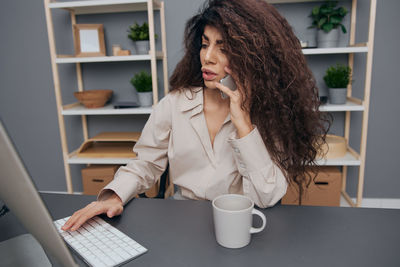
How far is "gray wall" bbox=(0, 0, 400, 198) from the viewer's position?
2.23 metres

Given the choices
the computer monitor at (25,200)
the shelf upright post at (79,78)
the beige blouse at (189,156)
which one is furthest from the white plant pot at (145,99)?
the computer monitor at (25,200)

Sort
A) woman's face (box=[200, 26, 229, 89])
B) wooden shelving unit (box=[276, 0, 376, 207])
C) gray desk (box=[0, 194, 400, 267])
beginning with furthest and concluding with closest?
wooden shelving unit (box=[276, 0, 376, 207]) < woman's face (box=[200, 26, 229, 89]) < gray desk (box=[0, 194, 400, 267])

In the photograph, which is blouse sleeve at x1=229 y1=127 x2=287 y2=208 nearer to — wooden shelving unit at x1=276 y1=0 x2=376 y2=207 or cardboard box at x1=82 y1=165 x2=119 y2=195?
wooden shelving unit at x1=276 y1=0 x2=376 y2=207

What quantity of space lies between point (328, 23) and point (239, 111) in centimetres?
143

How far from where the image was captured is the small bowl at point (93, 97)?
2202mm

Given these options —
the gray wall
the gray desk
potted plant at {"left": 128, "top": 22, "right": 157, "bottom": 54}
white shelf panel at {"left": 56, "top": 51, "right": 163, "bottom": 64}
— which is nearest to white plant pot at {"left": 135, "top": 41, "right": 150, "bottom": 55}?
Answer: potted plant at {"left": 128, "top": 22, "right": 157, "bottom": 54}

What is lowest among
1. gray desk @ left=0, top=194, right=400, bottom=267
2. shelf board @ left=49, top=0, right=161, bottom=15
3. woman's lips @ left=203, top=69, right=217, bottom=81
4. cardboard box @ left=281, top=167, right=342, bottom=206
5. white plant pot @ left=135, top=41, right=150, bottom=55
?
cardboard box @ left=281, top=167, right=342, bottom=206

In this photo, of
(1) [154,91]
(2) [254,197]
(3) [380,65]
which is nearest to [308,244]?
(2) [254,197]

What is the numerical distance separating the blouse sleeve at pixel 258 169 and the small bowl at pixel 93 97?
5.08 ft

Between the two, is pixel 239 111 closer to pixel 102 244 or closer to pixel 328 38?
pixel 102 244

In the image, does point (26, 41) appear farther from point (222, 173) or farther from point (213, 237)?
point (213, 237)

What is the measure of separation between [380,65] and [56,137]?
2.64 meters

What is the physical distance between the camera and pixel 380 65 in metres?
2.22

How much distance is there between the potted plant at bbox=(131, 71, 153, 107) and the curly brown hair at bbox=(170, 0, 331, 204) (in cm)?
113
